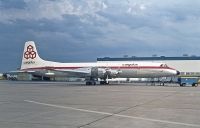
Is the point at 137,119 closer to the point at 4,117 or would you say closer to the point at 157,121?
the point at 157,121

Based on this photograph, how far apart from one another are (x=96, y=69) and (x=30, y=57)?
16.1 metres

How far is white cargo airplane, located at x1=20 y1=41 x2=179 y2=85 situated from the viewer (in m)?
63.3

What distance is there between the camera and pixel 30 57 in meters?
72.1

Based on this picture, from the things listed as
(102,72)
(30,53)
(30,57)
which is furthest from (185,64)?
(30,57)

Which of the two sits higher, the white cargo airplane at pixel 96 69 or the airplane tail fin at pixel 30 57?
the airplane tail fin at pixel 30 57

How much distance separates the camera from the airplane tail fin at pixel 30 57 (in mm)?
71875

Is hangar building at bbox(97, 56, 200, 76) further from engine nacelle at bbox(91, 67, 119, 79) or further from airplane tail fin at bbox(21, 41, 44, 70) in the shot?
airplane tail fin at bbox(21, 41, 44, 70)

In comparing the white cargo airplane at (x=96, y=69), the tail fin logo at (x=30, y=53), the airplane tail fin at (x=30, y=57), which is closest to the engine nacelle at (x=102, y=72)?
the white cargo airplane at (x=96, y=69)

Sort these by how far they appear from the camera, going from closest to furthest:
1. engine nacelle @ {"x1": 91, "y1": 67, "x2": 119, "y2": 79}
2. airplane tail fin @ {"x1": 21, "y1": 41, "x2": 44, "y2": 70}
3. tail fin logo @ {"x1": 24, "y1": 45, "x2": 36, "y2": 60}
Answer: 1. engine nacelle @ {"x1": 91, "y1": 67, "x2": 119, "y2": 79}
2. airplane tail fin @ {"x1": 21, "y1": 41, "x2": 44, "y2": 70}
3. tail fin logo @ {"x1": 24, "y1": 45, "x2": 36, "y2": 60}

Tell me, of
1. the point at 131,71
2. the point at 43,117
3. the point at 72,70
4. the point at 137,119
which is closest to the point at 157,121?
the point at 137,119

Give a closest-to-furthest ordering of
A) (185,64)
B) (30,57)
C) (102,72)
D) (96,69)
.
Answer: (102,72) < (96,69) < (30,57) < (185,64)

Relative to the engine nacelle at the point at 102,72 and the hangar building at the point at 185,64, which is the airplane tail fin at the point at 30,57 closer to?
the engine nacelle at the point at 102,72

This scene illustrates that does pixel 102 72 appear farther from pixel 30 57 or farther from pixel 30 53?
pixel 30 53

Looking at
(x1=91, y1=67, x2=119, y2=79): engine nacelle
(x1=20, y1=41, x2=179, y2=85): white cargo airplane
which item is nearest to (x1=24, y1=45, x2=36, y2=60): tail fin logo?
(x1=20, y1=41, x2=179, y2=85): white cargo airplane
